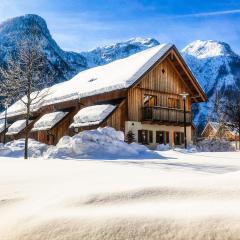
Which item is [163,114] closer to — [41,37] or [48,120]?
[48,120]

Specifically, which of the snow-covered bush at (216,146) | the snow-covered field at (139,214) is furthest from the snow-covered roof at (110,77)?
the snow-covered field at (139,214)

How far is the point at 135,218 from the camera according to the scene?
3.45 m

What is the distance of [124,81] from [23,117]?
17393 millimetres

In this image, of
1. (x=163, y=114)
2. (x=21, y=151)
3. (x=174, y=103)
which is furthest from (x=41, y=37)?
(x=21, y=151)

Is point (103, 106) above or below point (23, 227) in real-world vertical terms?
above

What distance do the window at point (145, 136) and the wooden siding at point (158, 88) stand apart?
1.15 meters

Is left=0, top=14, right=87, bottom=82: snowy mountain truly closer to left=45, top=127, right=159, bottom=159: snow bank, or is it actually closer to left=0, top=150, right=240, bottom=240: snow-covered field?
left=45, top=127, right=159, bottom=159: snow bank

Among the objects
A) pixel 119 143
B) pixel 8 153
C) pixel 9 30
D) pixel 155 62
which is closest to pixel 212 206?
pixel 119 143

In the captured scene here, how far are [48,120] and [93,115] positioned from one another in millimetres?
6618

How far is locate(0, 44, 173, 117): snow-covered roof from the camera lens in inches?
1151

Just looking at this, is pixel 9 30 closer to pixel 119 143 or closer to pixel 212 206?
pixel 119 143

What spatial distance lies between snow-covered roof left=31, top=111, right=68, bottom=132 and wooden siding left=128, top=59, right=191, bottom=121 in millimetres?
6812

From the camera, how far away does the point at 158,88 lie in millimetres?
32188

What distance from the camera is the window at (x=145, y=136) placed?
3038 centimetres
